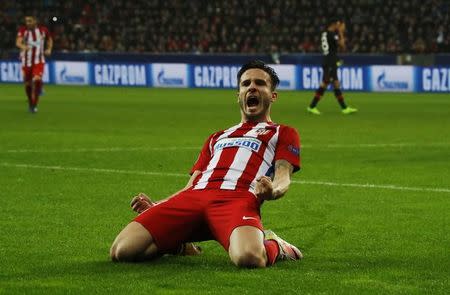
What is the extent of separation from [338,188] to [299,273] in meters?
5.47

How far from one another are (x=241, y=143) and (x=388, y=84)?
3129 cm

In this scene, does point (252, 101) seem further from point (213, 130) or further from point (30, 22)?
point (30, 22)

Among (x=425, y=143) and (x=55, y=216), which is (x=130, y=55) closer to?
(x=425, y=143)

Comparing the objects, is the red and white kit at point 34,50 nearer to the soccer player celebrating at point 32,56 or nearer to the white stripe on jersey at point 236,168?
the soccer player celebrating at point 32,56

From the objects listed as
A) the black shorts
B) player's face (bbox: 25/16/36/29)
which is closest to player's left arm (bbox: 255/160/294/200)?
the black shorts

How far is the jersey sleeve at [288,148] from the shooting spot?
825cm

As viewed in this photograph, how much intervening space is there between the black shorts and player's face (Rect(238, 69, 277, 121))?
19.0 m

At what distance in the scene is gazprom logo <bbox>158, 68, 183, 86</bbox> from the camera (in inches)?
1700

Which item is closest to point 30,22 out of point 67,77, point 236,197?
point 67,77

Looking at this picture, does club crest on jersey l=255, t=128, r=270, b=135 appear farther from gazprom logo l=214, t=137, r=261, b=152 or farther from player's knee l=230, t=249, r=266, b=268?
player's knee l=230, t=249, r=266, b=268

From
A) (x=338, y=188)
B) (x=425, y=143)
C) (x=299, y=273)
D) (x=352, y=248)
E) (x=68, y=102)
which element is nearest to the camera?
(x=299, y=273)

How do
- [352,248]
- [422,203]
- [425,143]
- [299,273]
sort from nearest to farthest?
[299,273], [352,248], [422,203], [425,143]

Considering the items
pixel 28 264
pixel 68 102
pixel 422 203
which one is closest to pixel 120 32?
pixel 68 102

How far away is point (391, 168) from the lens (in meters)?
15.0
